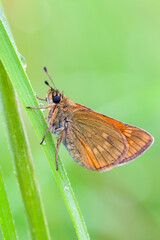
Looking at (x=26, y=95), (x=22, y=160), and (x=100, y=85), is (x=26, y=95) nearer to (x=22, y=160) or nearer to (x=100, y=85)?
(x=22, y=160)

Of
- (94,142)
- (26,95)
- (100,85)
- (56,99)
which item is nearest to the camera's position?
(26,95)

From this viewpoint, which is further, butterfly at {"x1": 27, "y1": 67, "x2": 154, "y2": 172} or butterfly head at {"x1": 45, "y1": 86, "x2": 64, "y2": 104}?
butterfly at {"x1": 27, "y1": 67, "x2": 154, "y2": 172}

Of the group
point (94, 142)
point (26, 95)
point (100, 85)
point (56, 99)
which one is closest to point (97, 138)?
point (94, 142)

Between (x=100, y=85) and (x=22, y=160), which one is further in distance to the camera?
(x=100, y=85)

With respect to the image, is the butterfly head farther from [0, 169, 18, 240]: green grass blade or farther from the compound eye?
[0, 169, 18, 240]: green grass blade

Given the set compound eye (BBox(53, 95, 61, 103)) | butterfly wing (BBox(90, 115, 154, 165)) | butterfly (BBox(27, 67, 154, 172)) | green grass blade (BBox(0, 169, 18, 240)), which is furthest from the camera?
butterfly wing (BBox(90, 115, 154, 165))

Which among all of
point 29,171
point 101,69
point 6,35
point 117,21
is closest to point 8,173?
point 29,171

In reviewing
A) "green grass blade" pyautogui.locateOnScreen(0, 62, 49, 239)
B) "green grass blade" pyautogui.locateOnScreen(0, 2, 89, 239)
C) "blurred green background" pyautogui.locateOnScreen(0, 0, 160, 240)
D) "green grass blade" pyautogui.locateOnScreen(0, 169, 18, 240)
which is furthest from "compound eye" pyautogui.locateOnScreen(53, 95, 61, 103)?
"green grass blade" pyautogui.locateOnScreen(0, 169, 18, 240)
